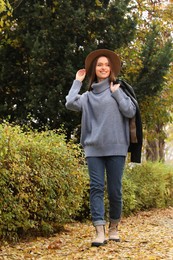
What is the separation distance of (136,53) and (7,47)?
304cm

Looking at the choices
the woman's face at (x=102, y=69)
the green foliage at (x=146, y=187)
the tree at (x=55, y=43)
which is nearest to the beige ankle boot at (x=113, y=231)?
the woman's face at (x=102, y=69)

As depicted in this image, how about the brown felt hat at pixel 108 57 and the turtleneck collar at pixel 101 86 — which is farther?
the brown felt hat at pixel 108 57

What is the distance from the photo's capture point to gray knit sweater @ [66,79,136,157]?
16.6ft

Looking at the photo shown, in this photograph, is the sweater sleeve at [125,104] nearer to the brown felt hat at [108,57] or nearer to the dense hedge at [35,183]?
the brown felt hat at [108,57]

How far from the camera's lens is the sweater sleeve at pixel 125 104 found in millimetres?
5081

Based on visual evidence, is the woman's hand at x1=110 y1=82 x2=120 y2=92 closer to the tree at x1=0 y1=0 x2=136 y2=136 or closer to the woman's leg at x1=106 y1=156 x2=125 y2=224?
the woman's leg at x1=106 y1=156 x2=125 y2=224

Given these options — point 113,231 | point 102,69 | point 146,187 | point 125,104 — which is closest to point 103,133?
point 125,104

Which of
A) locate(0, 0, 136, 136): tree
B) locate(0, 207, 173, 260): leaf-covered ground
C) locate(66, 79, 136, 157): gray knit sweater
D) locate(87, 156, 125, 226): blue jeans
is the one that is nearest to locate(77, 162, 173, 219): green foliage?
locate(0, 0, 136, 136): tree

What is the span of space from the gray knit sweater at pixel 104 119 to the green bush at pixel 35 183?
874 millimetres

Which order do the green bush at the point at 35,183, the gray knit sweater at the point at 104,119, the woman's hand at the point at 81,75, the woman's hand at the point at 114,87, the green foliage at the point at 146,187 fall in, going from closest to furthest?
the gray knit sweater at the point at 104,119, the woman's hand at the point at 114,87, the woman's hand at the point at 81,75, the green bush at the point at 35,183, the green foliage at the point at 146,187

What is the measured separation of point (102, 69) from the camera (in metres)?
5.30

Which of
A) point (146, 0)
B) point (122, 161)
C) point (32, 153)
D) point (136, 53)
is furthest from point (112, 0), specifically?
point (122, 161)

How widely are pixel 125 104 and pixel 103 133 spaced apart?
351mm

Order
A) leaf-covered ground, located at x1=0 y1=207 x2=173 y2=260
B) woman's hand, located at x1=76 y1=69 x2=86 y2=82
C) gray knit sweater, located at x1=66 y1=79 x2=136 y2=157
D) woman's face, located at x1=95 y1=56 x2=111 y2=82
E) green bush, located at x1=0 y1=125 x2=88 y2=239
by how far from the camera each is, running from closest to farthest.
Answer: leaf-covered ground, located at x1=0 y1=207 x2=173 y2=260 < gray knit sweater, located at x1=66 y1=79 x2=136 y2=157 < woman's face, located at x1=95 y1=56 x2=111 y2=82 < woman's hand, located at x1=76 y1=69 x2=86 y2=82 < green bush, located at x1=0 y1=125 x2=88 y2=239
